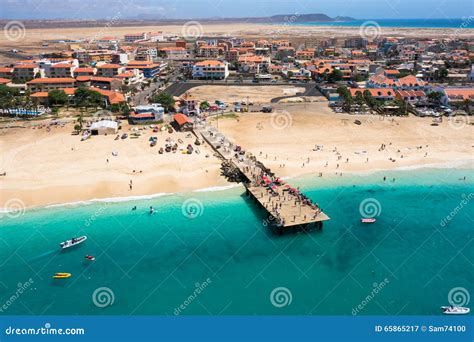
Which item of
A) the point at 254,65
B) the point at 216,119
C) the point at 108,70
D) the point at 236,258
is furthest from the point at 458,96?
the point at 108,70

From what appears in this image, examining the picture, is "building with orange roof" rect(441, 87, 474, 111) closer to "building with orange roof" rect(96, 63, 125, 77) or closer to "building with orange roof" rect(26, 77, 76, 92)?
"building with orange roof" rect(96, 63, 125, 77)

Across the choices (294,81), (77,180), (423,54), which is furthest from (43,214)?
(423,54)

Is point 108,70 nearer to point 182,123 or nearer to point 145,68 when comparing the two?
point 145,68

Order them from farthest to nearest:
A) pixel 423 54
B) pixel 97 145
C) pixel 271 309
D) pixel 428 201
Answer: pixel 423 54, pixel 97 145, pixel 428 201, pixel 271 309

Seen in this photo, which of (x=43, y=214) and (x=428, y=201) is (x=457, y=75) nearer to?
(x=428, y=201)

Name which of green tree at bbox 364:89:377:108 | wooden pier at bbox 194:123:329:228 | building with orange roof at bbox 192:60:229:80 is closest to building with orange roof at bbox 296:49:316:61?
building with orange roof at bbox 192:60:229:80

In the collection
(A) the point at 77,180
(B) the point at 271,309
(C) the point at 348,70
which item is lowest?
(B) the point at 271,309

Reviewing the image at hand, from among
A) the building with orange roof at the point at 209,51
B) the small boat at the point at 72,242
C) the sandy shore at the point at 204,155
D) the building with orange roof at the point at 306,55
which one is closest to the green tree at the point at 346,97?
the sandy shore at the point at 204,155
